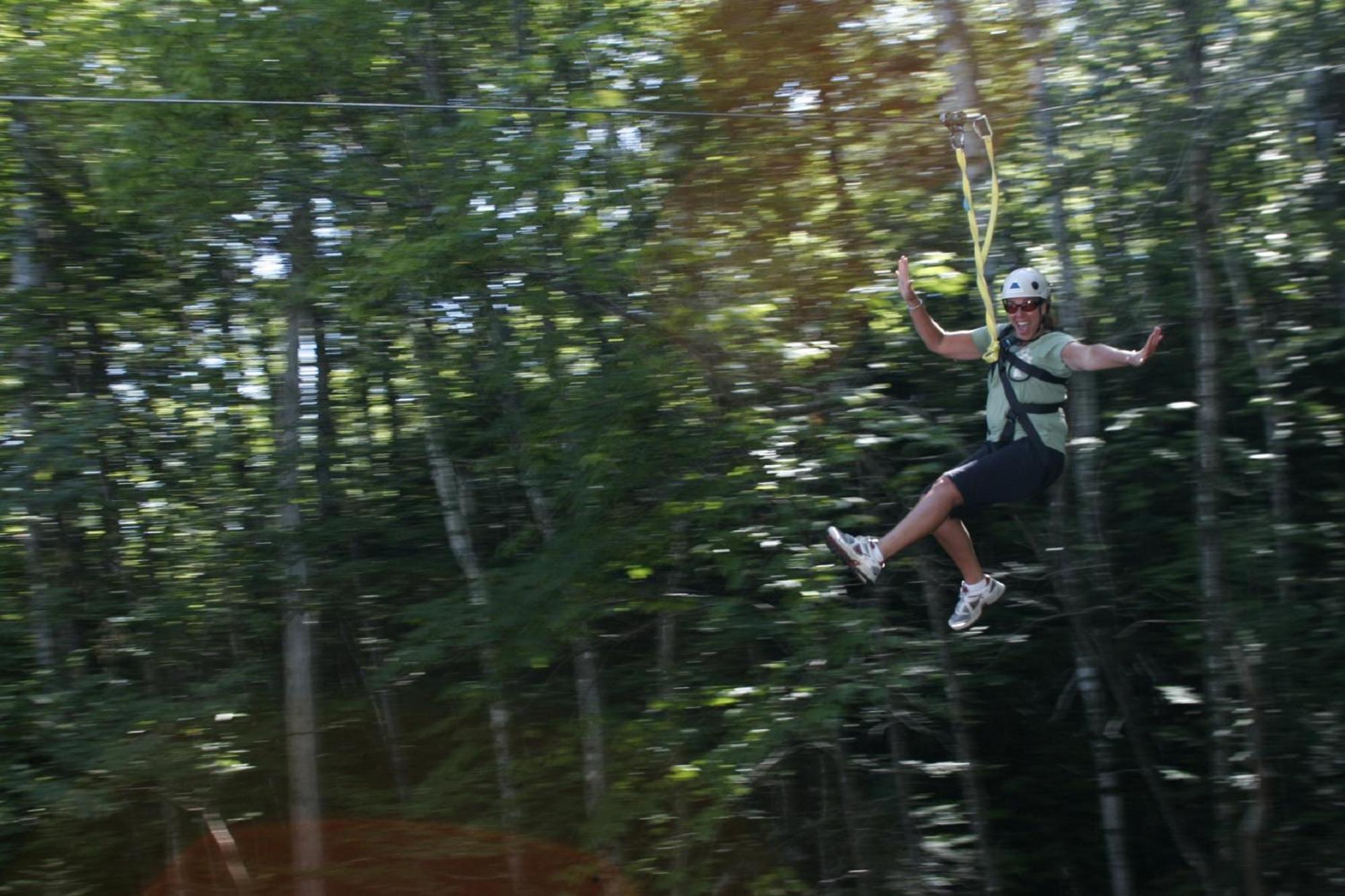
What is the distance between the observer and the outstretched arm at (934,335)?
4.91 meters

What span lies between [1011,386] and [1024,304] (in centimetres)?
29

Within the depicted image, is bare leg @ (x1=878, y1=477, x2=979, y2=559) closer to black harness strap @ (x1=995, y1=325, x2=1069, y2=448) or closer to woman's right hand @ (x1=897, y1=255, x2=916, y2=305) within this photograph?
black harness strap @ (x1=995, y1=325, x2=1069, y2=448)

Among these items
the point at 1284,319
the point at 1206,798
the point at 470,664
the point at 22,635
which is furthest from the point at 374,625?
the point at 1284,319

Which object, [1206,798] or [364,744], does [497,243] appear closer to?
[364,744]

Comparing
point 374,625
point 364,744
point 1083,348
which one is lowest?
point 364,744

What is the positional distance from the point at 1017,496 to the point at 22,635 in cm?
640

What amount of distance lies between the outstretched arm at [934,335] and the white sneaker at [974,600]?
36.9 inches

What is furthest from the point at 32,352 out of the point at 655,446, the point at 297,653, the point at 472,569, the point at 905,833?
the point at 905,833

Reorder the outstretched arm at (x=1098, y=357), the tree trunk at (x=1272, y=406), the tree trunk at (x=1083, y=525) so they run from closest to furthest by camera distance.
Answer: the outstretched arm at (x=1098, y=357)
the tree trunk at (x=1083, y=525)
the tree trunk at (x=1272, y=406)

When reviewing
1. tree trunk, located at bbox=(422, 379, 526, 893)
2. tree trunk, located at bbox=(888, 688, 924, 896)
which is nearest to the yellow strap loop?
tree trunk, located at bbox=(888, 688, 924, 896)

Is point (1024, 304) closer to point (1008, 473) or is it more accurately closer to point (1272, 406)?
point (1008, 473)

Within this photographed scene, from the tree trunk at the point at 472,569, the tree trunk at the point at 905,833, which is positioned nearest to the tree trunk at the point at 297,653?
the tree trunk at the point at 472,569

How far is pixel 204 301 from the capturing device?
29.1ft

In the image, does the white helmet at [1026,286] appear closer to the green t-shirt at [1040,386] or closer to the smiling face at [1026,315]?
the smiling face at [1026,315]
